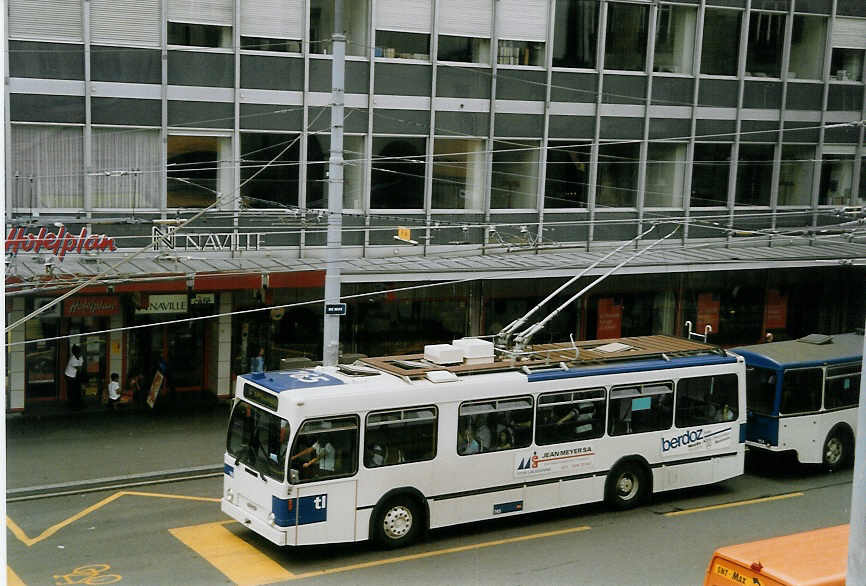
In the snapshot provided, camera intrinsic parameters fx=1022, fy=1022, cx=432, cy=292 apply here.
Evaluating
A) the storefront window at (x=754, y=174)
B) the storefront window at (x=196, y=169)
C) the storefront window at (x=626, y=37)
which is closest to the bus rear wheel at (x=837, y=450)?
the storefront window at (x=754, y=174)

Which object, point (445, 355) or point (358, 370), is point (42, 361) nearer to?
point (358, 370)

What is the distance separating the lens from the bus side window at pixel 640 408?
1580 cm

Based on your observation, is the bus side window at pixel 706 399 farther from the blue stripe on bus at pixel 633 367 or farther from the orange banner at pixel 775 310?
the orange banner at pixel 775 310

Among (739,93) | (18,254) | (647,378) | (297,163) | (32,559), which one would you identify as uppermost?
(739,93)

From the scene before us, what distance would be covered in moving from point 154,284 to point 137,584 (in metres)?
8.78

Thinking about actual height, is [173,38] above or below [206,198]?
above

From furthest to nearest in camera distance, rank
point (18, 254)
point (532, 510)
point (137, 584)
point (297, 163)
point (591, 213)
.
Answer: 1. point (591, 213)
2. point (297, 163)
3. point (18, 254)
4. point (532, 510)
5. point (137, 584)

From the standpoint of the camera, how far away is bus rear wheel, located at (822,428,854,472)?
18938mm

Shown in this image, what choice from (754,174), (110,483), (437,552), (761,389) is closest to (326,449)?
(437,552)

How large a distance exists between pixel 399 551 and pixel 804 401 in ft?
28.6

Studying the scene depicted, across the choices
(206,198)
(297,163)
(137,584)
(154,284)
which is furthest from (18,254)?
(137,584)

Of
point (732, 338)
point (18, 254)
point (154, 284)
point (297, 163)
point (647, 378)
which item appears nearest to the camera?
point (647, 378)

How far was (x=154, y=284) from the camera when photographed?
1998cm

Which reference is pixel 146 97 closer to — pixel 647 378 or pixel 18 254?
pixel 18 254
